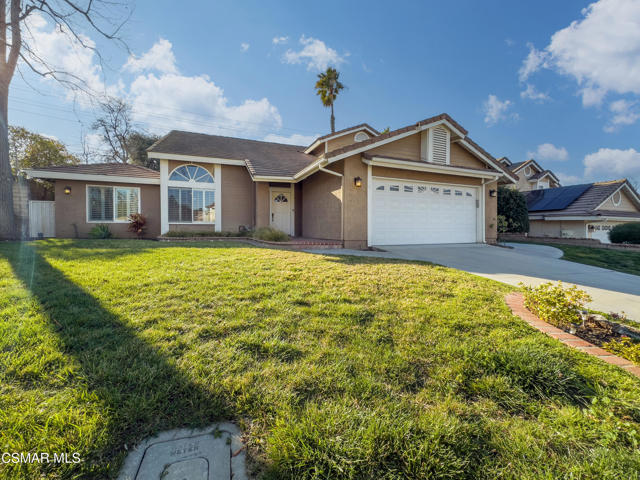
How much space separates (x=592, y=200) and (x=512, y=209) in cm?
618

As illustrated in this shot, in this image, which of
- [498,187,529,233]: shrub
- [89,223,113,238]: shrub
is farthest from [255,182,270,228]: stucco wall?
[498,187,529,233]: shrub

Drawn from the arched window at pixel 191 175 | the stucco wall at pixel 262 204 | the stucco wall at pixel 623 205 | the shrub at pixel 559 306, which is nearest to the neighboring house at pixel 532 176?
the stucco wall at pixel 623 205

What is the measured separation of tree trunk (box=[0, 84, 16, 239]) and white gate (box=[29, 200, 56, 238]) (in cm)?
222

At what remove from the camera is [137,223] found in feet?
39.4

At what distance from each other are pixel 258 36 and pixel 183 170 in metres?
6.62

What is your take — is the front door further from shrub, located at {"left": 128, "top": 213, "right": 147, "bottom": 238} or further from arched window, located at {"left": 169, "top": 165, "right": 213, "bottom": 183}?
shrub, located at {"left": 128, "top": 213, "right": 147, "bottom": 238}

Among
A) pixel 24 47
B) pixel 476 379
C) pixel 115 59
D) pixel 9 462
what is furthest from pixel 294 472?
pixel 24 47

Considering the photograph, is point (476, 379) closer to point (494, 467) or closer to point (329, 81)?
point (494, 467)

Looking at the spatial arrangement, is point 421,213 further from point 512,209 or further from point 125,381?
point 125,381

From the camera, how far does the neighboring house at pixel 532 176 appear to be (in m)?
25.1

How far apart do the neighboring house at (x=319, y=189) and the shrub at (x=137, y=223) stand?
39 centimetres

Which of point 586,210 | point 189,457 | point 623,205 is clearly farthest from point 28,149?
point 623,205

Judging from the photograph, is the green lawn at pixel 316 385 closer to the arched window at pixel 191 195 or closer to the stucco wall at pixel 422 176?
the stucco wall at pixel 422 176

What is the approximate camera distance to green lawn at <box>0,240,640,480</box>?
Result: 1.40 metres
